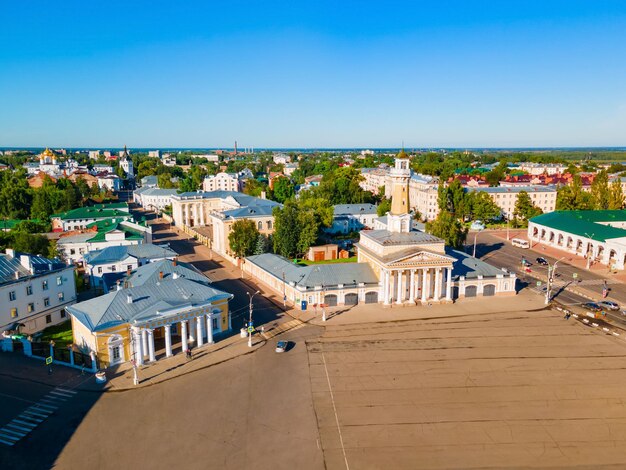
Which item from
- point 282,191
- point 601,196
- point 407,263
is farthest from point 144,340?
point 601,196

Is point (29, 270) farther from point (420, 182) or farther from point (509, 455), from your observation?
point (420, 182)

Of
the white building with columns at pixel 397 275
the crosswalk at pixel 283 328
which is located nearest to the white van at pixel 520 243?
the white building with columns at pixel 397 275

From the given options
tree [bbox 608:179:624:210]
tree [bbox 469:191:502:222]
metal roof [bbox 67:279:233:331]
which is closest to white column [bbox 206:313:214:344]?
metal roof [bbox 67:279:233:331]

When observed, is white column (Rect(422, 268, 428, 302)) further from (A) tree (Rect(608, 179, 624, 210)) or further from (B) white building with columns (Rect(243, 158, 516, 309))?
(A) tree (Rect(608, 179, 624, 210))

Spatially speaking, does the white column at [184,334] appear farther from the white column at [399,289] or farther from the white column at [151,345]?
the white column at [399,289]

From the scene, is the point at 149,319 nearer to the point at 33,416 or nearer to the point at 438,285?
the point at 33,416
